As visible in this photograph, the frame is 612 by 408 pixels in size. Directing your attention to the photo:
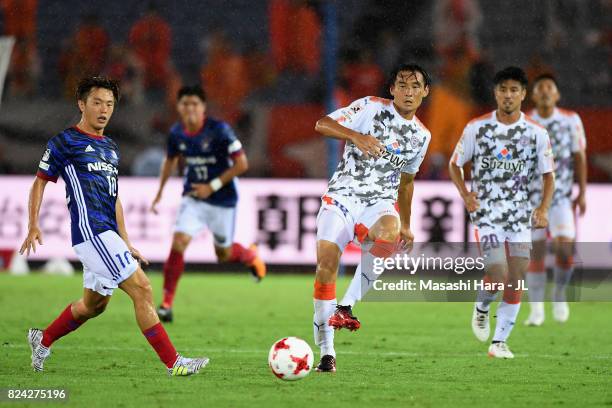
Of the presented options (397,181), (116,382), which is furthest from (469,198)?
(116,382)

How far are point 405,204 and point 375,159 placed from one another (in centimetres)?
64

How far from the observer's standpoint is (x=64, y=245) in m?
15.7

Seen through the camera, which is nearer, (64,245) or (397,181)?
(397,181)

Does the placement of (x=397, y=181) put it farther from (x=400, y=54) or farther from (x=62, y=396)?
→ (x=400, y=54)

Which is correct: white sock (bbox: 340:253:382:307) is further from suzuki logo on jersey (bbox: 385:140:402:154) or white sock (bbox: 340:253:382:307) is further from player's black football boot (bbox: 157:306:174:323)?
player's black football boot (bbox: 157:306:174:323)

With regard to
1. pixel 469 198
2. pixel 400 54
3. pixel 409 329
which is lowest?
pixel 409 329

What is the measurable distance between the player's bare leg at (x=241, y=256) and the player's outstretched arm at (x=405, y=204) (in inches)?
166

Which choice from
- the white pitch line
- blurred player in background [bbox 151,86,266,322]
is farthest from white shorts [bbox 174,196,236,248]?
the white pitch line

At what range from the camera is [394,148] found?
7.50 meters

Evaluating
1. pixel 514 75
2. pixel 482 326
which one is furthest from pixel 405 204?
pixel 482 326

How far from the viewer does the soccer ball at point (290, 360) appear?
6.66m

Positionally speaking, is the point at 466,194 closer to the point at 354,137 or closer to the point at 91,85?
the point at 354,137

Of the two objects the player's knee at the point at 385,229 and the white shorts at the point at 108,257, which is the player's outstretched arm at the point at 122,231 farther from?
the player's knee at the point at 385,229

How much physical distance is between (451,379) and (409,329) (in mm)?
3294
